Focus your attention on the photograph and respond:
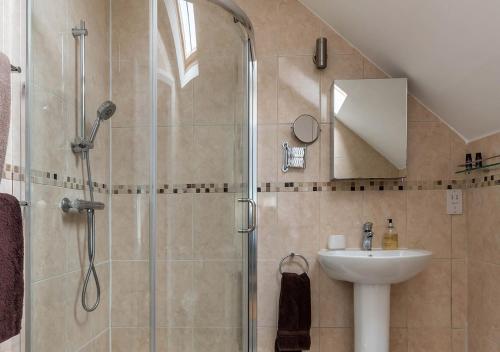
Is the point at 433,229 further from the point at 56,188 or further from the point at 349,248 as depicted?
the point at 56,188

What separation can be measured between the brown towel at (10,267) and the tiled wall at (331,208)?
4.67 feet

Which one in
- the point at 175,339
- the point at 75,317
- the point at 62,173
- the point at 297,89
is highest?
the point at 297,89

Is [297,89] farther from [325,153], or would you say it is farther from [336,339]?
[336,339]

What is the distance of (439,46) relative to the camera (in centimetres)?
196

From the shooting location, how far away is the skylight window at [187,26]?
5.04ft

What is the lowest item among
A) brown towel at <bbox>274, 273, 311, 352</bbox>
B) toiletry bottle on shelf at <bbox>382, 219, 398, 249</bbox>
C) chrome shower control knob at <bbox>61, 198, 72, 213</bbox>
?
brown towel at <bbox>274, 273, 311, 352</bbox>

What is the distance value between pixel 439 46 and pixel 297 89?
2.69ft

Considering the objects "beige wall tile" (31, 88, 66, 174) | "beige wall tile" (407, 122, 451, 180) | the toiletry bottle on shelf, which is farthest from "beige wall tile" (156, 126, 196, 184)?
"beige wall tile" (407, 122, 451, 180)

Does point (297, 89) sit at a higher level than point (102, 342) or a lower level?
higher

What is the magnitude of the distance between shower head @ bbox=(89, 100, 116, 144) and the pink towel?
0.83 ft

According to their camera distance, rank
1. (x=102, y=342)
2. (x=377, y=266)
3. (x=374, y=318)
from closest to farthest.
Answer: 1. (x=102, y=342)
2. (x=377, y=266)
3. (x=374, y=318)

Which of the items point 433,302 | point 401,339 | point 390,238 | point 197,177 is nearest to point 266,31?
point 197,177

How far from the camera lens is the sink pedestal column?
7.20 ft

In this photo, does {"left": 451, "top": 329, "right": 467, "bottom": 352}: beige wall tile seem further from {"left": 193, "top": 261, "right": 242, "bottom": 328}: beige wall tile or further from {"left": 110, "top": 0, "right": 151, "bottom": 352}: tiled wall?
{"left": 110, "top": 0, "right": 151, "bottom": 352}: tiled wall
